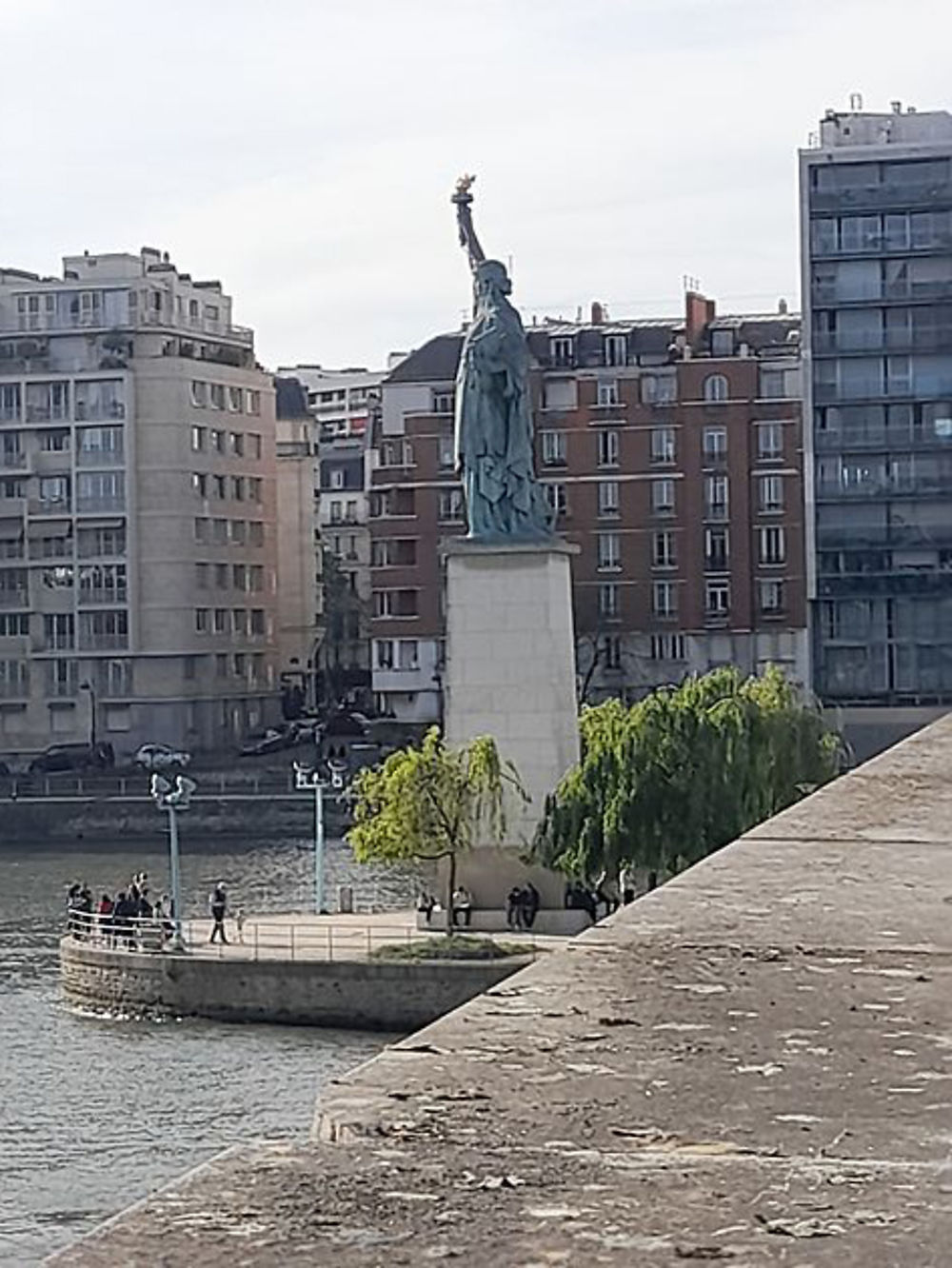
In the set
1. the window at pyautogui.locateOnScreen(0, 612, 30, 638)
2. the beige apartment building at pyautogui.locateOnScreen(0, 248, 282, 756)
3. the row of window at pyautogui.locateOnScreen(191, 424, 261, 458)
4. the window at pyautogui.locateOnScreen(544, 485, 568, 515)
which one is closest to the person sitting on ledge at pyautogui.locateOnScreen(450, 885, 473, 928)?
the window at pyautogui.locateOnScreen(544, 485, 568, 515)

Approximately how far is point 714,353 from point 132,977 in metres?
45.6

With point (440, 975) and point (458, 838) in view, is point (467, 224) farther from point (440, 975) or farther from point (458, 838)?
point (440, 975)

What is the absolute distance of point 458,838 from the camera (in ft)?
122

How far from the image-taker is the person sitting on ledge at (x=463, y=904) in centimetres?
3722

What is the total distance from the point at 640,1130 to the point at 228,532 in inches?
3339

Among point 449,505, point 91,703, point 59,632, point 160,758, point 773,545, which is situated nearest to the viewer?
point 773,545

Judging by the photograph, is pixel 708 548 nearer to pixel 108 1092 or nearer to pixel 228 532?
pixel 228 532

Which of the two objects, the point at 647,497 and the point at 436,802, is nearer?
the point at 436,802

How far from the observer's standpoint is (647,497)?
255 ft

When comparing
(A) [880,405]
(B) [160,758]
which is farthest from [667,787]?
(B) [160,758]

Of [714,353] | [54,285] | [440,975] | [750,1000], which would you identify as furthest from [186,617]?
[750,1000]

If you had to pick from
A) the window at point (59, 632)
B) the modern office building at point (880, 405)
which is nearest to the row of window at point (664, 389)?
the modern office building at point (880, 405)

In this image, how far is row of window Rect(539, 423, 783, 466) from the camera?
76938 mm

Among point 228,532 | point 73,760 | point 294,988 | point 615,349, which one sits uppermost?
point 615,349
